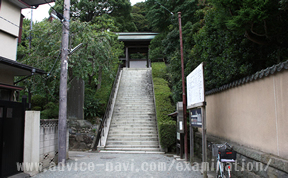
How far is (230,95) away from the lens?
653 cm

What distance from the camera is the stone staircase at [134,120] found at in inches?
440

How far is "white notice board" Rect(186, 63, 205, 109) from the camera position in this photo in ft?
19.9

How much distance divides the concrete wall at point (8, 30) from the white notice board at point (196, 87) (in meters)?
6.71

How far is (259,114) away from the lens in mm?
4836

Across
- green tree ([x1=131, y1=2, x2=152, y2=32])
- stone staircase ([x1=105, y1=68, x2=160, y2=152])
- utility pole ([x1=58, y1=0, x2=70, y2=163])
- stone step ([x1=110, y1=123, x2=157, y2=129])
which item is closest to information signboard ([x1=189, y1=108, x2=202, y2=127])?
stone staircase ([x1=105, y1=68, x2=160, y2=152])

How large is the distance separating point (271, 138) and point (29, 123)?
21.0ft

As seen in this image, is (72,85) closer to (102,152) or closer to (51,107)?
(51,107)

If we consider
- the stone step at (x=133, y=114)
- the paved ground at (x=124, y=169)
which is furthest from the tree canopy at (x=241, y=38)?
the stone step at (x=133, y=114)

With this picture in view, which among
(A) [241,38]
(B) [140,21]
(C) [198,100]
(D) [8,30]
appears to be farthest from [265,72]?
(B) [140,21]

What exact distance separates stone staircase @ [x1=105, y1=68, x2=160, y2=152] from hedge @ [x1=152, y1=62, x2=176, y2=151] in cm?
73

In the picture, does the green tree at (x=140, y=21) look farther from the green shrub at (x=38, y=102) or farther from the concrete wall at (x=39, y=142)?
the concrete wall at (x=39, y=142)

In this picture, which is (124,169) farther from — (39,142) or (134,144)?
(134,144)

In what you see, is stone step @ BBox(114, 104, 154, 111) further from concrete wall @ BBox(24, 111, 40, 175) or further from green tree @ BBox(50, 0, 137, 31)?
green tree @ BBox(50, 0, 137, 31)

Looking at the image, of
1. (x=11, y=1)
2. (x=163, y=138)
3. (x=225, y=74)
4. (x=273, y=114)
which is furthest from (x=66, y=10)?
(x=273, y=114)
